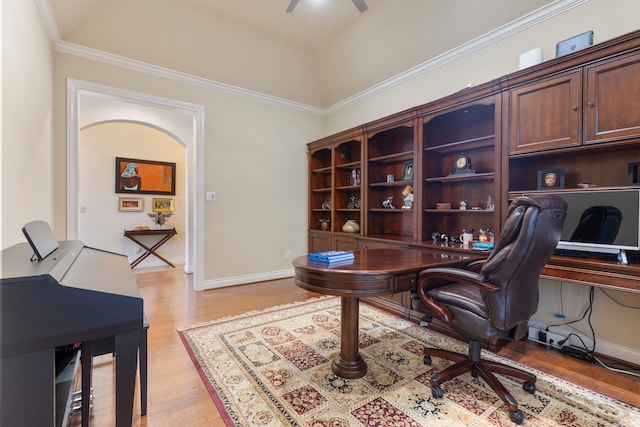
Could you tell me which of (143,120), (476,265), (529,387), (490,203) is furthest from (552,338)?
(143,120)

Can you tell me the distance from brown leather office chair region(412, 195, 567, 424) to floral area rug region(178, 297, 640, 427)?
0.39 ft

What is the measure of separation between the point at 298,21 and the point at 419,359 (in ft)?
12.1

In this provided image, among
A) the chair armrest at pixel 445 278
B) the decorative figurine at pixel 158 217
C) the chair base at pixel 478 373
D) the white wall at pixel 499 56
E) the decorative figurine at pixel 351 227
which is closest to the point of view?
the chair armrest at pixel 445 278

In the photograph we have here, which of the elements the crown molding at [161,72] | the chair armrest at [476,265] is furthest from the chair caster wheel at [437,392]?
the crown molding at [161,72]

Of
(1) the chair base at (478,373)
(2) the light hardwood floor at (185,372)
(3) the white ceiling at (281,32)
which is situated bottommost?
(2) the light hardwood floor at (185,372)

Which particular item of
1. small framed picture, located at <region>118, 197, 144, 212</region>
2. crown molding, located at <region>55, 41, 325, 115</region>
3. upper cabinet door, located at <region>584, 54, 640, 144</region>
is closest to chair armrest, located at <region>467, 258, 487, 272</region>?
upper cabinet door, located at <region>584, 54, 640, 144</region>

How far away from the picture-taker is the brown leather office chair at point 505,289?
1419 millimetres

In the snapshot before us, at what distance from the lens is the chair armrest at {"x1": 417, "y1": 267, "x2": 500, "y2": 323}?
1.51 meters

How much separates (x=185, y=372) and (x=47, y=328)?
1.18 meters

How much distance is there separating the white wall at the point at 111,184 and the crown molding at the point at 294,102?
201 cm

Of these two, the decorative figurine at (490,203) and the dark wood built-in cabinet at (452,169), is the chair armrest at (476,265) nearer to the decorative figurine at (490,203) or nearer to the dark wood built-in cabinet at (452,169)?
the dark wood built-in cabinet at (452,169)

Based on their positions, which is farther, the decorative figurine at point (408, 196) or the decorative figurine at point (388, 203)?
the decorative figurine at point (388, 203)

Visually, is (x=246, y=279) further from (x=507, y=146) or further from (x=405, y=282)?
(x=507, y=146)

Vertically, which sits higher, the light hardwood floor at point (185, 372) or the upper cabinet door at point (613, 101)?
the upper cabinet door at point (613, 101)
